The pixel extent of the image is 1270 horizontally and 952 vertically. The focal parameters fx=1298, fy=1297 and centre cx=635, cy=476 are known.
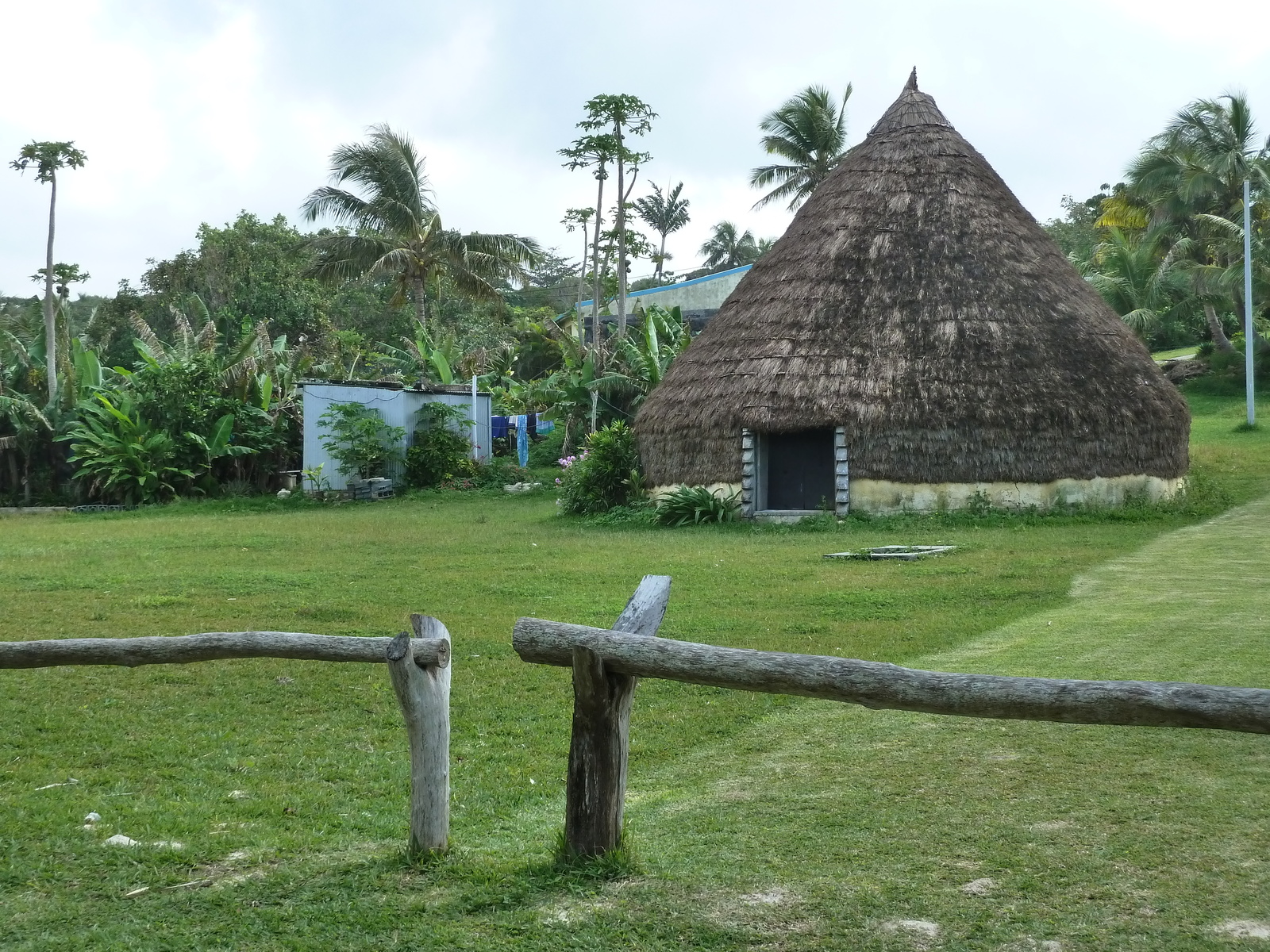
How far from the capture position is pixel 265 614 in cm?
997

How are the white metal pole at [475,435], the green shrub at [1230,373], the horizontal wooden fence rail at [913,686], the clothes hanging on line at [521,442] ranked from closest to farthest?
the horizontal wooden fence rail at [913,686]
the white metal pole at [475,435]
the clothes hanging on line at [521,442]
the green shrub at [1230,373]

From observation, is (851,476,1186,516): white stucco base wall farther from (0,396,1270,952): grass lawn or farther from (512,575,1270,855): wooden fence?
(512,575,1270,855): wooden fence

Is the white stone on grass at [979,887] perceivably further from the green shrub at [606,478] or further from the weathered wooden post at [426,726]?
the green shrub at [606,478]

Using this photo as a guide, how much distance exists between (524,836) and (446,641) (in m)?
1.00

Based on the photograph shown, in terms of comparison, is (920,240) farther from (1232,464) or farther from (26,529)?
(26,529)

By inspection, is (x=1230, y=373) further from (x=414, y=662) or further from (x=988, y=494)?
(x=414, y=662)

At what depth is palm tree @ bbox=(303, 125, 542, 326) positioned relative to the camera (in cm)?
3138

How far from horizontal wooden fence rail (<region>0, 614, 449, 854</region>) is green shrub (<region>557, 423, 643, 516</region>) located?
15.1m

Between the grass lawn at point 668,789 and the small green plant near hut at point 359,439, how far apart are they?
487 inches

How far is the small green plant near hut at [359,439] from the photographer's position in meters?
23.7

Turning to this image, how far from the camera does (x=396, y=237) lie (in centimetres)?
3209

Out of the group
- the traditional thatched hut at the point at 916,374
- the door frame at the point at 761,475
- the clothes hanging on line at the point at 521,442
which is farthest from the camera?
the clothes hanging on line at the point at 521,442

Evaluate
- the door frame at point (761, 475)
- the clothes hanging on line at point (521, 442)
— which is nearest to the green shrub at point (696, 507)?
the door frame at point (761, 475)

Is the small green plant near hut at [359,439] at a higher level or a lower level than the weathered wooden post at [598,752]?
higher
